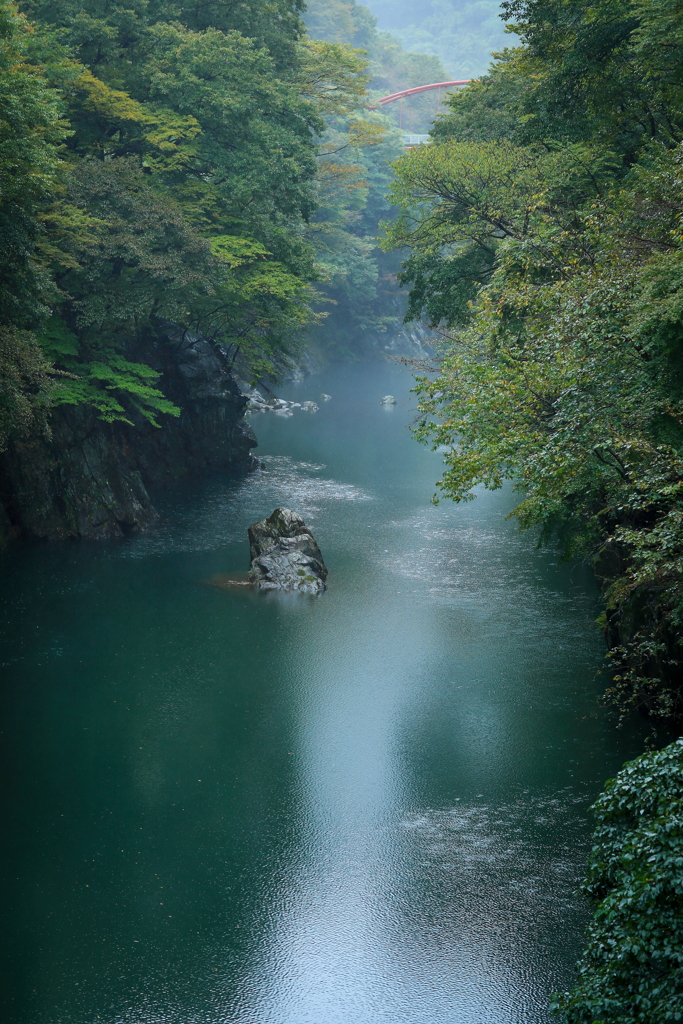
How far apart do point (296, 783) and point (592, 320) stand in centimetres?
667

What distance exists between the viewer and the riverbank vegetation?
932 cm

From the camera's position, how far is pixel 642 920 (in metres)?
4.54

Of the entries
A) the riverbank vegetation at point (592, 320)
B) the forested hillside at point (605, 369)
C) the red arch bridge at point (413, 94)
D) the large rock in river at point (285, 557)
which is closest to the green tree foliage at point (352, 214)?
the red arch bridge at point (413, 94)

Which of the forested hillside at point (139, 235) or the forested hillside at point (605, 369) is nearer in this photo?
the forested hillside at point (605, 369)

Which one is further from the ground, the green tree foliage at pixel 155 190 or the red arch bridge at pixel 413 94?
the red arch bridge at pixel 413 94

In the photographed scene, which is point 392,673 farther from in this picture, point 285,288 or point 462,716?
point 285,288

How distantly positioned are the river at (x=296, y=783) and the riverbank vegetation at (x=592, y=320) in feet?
6.24

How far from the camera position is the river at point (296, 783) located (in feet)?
24.7

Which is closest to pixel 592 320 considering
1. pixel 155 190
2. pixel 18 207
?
pixel 18 207

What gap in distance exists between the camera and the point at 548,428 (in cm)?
1161

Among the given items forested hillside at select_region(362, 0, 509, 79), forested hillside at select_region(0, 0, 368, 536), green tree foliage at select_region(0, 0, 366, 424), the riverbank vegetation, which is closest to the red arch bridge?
forested hillside at select_region(362, 0, 509, 79)

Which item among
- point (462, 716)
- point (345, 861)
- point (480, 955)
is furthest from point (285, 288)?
point (480, 955)

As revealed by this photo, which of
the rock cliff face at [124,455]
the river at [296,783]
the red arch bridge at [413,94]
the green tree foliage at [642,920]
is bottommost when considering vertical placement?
the river at [296,783]

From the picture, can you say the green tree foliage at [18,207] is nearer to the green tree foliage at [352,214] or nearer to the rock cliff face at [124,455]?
the rock cliff face at [124,455]
